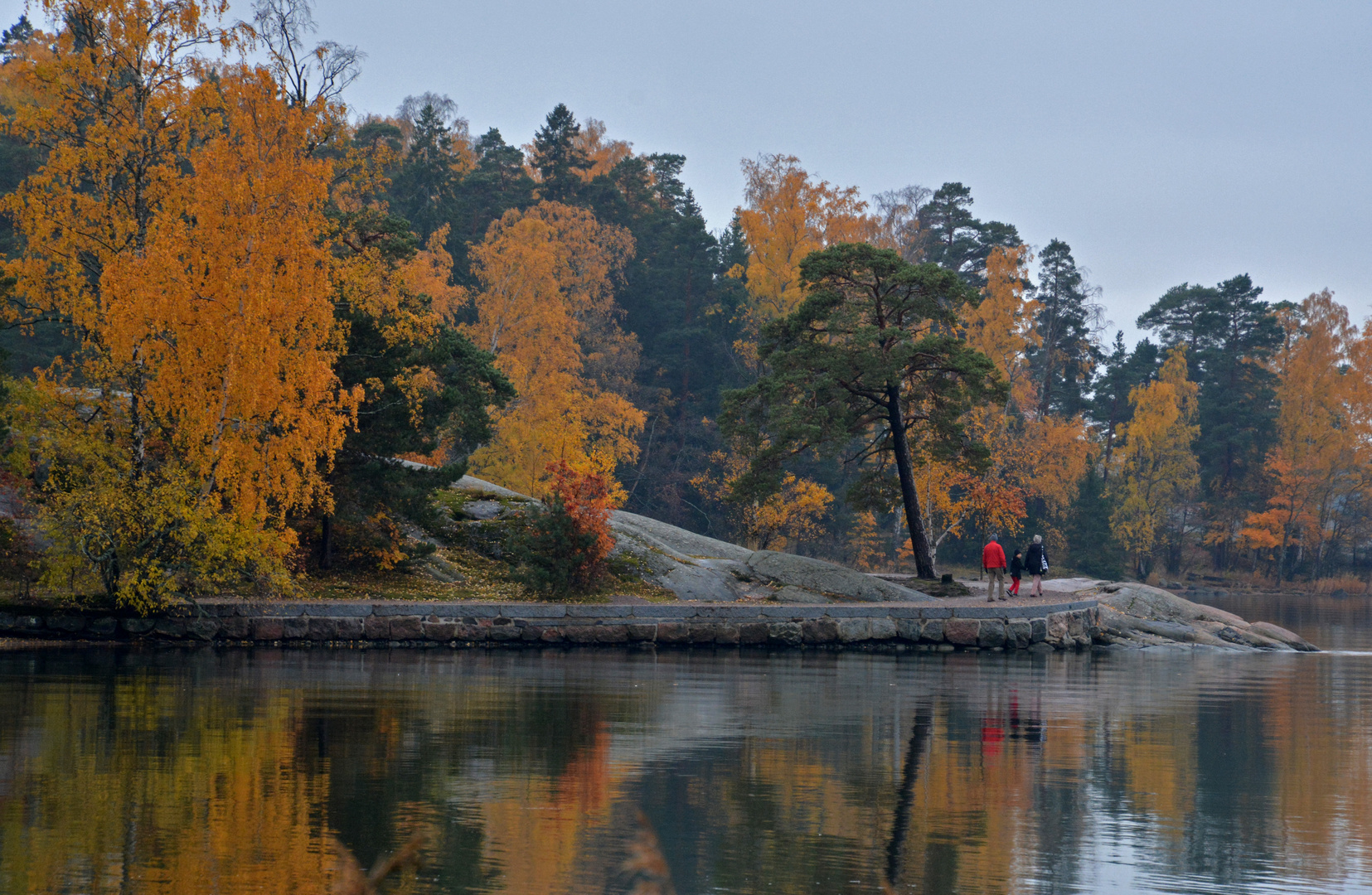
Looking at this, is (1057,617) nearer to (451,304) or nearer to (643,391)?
(451,304)

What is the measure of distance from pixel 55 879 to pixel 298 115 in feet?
65.9

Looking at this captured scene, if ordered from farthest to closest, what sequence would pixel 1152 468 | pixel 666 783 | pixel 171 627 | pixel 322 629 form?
pixel 1152 468 < pixel 322 629 < pixel 171 627 < pixel 666 783

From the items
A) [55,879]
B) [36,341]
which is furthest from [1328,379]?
[55,879]

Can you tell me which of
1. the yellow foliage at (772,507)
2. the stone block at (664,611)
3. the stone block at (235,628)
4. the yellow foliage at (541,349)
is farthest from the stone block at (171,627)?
the yellow foliage at (541,349)

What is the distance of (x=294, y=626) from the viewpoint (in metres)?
22.7

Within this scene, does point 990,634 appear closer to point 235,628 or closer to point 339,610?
point 339,610

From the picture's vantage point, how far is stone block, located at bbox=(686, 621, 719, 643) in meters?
24.8

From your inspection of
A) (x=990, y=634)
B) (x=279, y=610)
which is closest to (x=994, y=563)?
(x=990, y=634)

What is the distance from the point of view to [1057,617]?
2733 cm

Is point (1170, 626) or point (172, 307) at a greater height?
point (172, 307)

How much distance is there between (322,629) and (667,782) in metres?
14.2

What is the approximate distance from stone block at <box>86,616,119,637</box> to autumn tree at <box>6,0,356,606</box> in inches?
24.4

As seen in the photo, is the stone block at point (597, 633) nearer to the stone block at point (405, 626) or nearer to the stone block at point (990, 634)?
the stone block at point (405, 626)

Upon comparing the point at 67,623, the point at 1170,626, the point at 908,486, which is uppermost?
the point at 908,486
